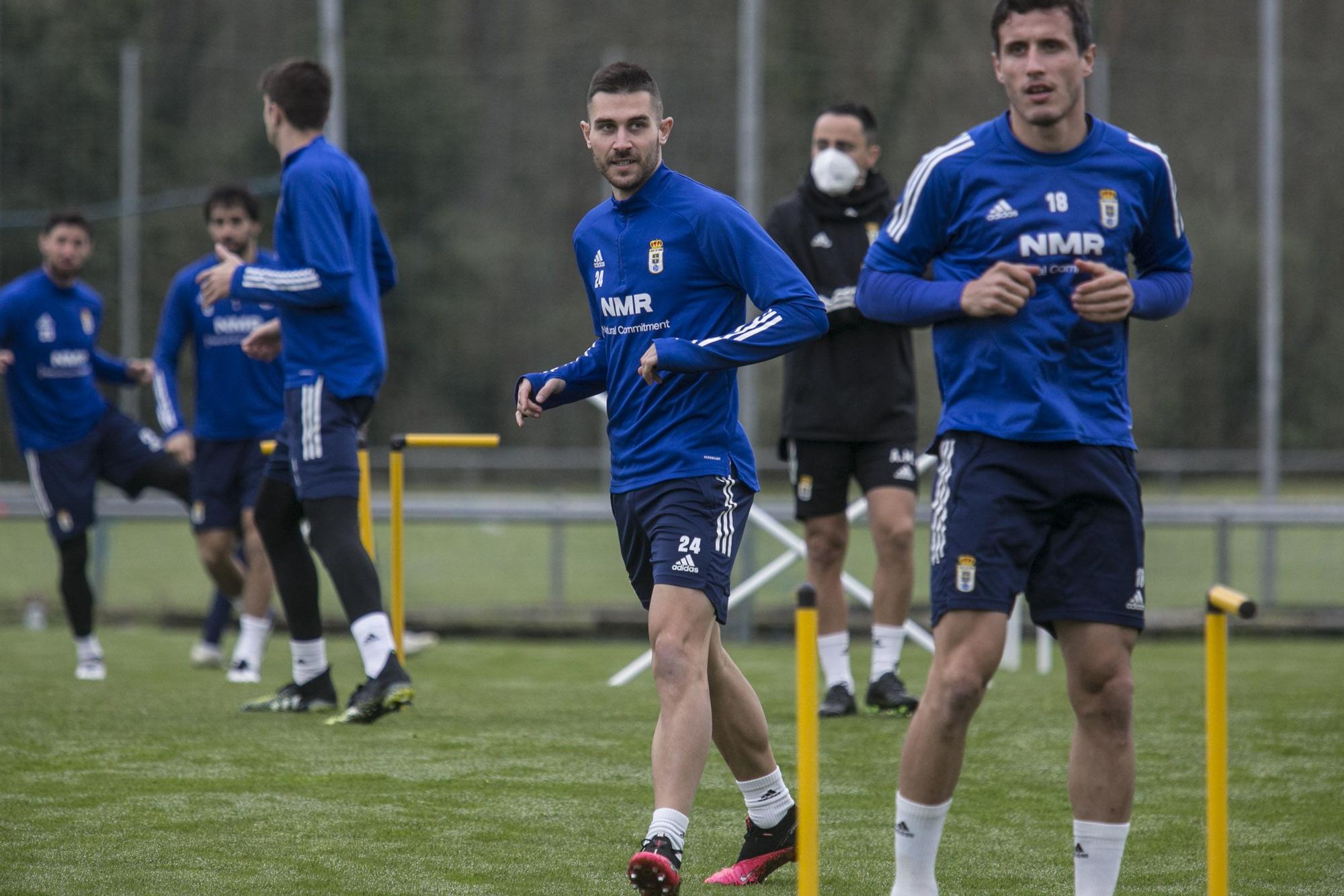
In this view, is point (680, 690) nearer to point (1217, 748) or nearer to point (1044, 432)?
point (1044, 432)

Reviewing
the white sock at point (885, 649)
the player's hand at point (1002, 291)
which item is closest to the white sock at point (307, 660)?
the white sock at point (885, 649)

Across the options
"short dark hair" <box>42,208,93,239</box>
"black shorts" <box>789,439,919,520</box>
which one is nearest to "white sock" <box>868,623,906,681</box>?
"black shorts" <box>789,439,919,520</box>

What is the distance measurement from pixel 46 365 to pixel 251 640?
6.22 ft

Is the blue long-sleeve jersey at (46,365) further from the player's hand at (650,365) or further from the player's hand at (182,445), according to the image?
the player's hand at (650,365)

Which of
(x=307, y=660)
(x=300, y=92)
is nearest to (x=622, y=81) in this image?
(x=300, y=92)

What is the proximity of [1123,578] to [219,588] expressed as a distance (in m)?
6.05

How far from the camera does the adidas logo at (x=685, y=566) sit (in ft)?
12.6

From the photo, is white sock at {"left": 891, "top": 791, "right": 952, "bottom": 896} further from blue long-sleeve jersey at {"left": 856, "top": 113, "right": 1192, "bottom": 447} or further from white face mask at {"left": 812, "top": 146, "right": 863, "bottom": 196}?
white face mask at {"left": 812, "top": 146, "right": 863, "bottom": 196}

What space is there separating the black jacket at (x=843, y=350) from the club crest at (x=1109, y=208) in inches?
117

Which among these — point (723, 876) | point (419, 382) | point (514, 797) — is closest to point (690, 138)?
point (419, 382)

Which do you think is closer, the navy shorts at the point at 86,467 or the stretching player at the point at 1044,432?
the stretching player at the point at 1044,432

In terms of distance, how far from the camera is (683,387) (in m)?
3.96

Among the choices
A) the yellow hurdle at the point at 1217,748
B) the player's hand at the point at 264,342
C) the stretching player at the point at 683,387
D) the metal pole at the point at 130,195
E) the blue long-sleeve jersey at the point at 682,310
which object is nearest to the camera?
the yellow hurdle at the point at 1217,748

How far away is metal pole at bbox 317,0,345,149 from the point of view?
39.4ft
